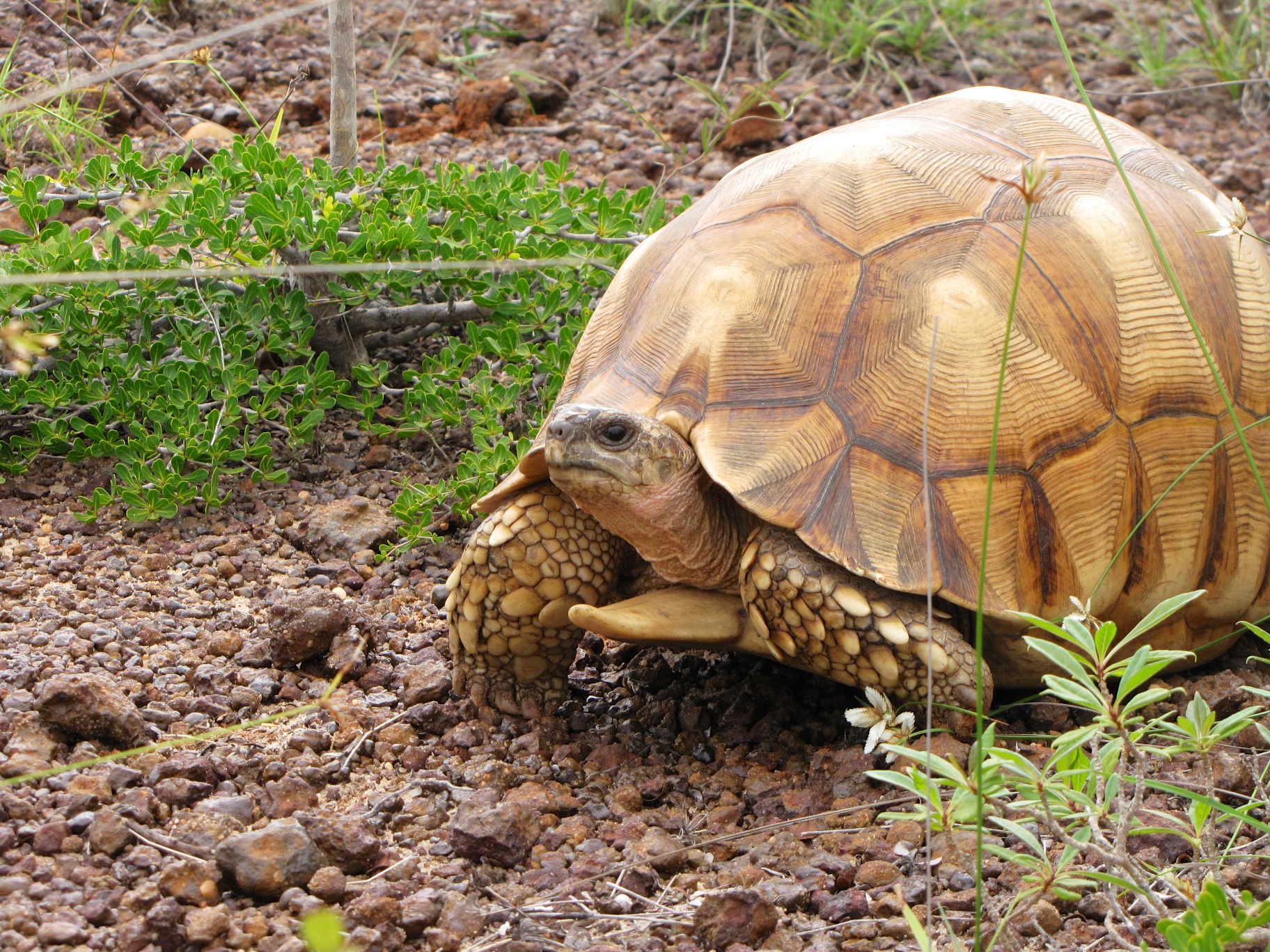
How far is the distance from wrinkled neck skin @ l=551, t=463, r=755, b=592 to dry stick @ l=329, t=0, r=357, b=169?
66.2 inches

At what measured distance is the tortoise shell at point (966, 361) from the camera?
93.1 inches

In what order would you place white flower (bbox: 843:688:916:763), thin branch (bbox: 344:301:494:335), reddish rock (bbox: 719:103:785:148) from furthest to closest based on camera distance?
reddish rock (bbox: 719:103:785:148) → thin branch (bbox: 344:301:494:335) → white flower (bbox: 843:688:916:763)

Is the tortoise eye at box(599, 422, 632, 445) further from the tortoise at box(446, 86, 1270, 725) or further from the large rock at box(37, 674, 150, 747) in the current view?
the large rock at box(37, 674, 150, 747)

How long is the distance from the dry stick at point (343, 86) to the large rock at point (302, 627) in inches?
58.0

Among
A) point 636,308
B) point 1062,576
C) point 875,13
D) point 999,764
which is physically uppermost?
point 875,13

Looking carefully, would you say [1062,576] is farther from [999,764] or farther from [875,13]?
[875,13]

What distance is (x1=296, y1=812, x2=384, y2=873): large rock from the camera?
77.3 inches

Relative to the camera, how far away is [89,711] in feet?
7.22

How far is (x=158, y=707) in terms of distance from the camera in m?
2.42

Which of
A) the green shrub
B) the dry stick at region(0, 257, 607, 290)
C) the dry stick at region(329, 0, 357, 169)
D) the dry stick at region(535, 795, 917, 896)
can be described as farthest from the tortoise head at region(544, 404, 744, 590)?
the dry stick at region(329, 0, 357, 169)

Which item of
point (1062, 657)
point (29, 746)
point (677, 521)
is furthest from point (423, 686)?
point (1062, 657)

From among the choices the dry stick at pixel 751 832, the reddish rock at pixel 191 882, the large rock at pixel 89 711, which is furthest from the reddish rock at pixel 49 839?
the dry stick at pixel 751 832

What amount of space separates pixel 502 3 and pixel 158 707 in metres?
4.52

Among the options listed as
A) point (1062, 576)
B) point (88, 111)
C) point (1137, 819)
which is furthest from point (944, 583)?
point (88, 111)
